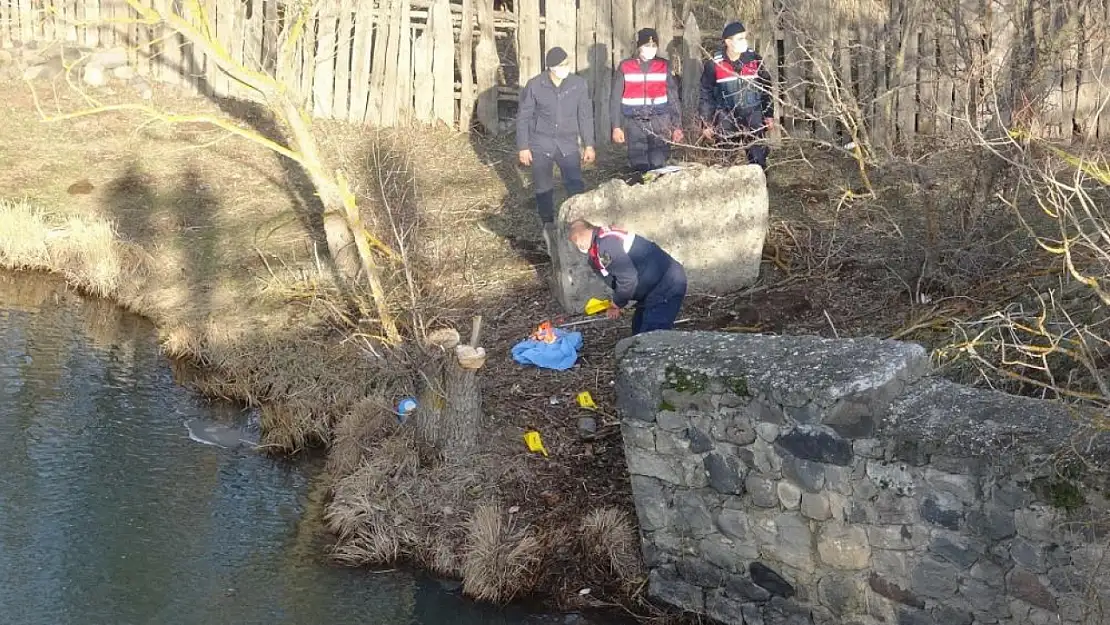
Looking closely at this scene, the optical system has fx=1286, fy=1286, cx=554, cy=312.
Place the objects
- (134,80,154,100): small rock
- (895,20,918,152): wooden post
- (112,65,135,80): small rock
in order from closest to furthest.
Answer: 1. (895,20,918,152): wooden post
2. (134,80,154,100): small rock
3. (112,65,135,80): small rock

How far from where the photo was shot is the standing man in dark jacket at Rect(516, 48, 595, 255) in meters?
11.4

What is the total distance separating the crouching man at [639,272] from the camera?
28.9 ft

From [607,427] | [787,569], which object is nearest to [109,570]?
[607,427]

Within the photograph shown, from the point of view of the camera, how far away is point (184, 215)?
13.5 m

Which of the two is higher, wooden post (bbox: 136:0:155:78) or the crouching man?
wooden post (bbox: 136:0:155:78)

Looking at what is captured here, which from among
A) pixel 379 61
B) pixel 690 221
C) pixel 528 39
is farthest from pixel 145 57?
pixel 690 221

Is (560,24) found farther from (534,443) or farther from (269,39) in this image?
(534,443)

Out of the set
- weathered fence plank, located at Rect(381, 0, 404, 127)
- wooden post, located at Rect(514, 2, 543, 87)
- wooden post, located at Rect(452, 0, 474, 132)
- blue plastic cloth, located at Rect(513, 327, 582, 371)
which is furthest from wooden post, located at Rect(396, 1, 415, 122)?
blue plastic cloth, located at Rect(513, 327, 582, 371)

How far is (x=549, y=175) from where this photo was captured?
37.8 feet

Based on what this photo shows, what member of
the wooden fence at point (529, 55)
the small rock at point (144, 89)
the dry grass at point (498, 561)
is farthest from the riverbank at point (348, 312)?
the wooden fence at point (529, 55)

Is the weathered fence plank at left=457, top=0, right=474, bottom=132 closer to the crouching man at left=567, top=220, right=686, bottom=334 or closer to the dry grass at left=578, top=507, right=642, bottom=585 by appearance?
the crouching man at left=567, top=220, right=686, bottom=334

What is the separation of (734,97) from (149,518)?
20.1 feet

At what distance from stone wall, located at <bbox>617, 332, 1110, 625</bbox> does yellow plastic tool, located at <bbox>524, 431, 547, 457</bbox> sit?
4.64ft

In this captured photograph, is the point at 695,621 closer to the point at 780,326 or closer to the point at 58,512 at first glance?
the point at 780,326
